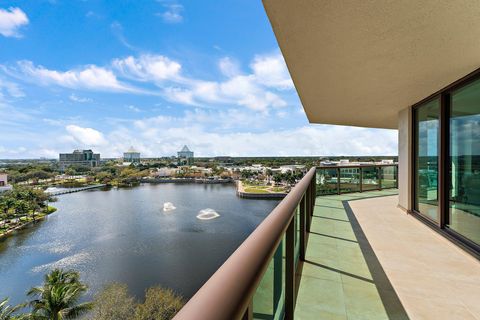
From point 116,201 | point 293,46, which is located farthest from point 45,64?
point 293,46

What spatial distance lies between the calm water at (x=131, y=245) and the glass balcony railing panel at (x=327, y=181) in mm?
16050

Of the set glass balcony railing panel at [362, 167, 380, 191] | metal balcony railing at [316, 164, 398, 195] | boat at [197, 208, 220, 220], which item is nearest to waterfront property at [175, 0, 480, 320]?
metal balcony railing at [316, 164, 398, 195]

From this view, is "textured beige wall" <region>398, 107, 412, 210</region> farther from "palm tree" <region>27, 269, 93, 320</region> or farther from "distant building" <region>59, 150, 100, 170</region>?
"distant building" <region>59, 150, 100, 170</region>

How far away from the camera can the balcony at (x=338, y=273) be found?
19.3 inches

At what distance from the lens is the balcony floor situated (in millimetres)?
1894

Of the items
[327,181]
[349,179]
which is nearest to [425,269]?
[327,181]

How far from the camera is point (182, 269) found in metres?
22.6

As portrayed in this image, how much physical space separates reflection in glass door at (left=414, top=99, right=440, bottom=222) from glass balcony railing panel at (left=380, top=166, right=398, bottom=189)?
9.45 ft

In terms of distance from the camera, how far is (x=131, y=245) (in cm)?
2845

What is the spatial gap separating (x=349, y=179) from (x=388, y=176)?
1907mm

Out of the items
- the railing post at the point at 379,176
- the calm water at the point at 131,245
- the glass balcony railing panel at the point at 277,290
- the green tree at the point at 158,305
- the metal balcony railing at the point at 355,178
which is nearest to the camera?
the glass balcony railing panel at the point at 277,290

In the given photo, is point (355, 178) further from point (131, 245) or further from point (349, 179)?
point (131, 245)

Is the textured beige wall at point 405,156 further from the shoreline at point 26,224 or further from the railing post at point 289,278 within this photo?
the shoreline at point 26,224

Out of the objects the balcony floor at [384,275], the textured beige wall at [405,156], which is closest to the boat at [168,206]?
the textured beige wall at [405,156]
